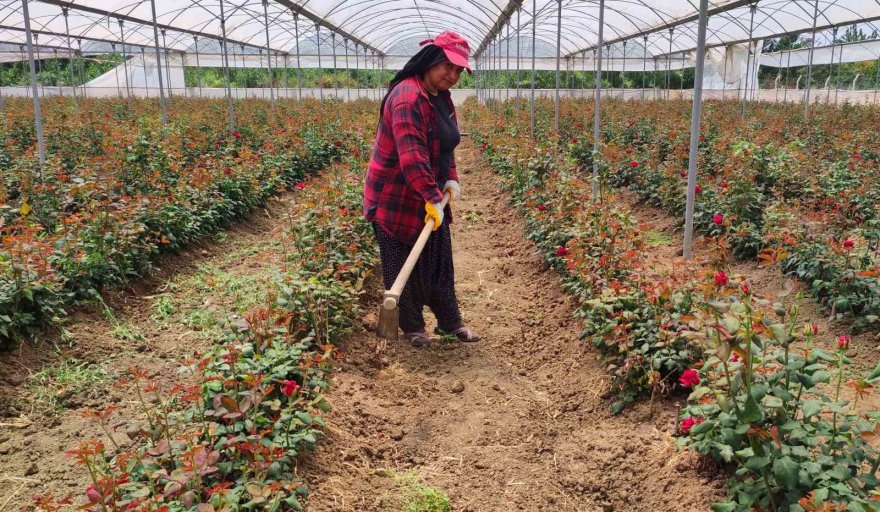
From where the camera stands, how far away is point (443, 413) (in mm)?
3574

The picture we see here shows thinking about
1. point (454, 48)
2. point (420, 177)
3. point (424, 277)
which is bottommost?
point (424, 277)

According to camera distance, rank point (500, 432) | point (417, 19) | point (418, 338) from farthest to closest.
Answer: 1. point (417, 19)
2. point (418, 338)
3. point (500, 432)

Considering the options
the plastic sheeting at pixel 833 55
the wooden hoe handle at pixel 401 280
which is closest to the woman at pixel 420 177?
the wooden hoe handle at pixel 401 280

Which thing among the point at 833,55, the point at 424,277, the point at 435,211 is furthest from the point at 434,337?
the point at 833,55

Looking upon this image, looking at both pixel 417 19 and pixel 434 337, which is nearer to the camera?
pixel 434 337

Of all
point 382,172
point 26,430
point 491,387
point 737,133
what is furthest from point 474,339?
point 737,133

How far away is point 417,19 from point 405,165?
21796 millimetres

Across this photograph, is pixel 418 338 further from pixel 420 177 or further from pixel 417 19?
pixel 417 19

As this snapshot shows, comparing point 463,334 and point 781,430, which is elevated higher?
point 781,430

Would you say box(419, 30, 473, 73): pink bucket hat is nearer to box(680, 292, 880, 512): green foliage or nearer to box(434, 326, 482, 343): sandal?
box(434, 326, 482, 343): sandal

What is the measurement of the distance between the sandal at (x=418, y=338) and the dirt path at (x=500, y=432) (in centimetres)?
6

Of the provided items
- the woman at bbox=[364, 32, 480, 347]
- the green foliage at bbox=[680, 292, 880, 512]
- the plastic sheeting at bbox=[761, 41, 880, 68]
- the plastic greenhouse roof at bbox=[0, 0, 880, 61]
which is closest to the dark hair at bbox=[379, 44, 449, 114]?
the woman at bbox=[364, 32, 480, 347]

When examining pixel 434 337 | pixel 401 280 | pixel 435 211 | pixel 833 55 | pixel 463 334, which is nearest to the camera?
pixel 401 280

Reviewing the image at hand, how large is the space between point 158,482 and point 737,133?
910cm
